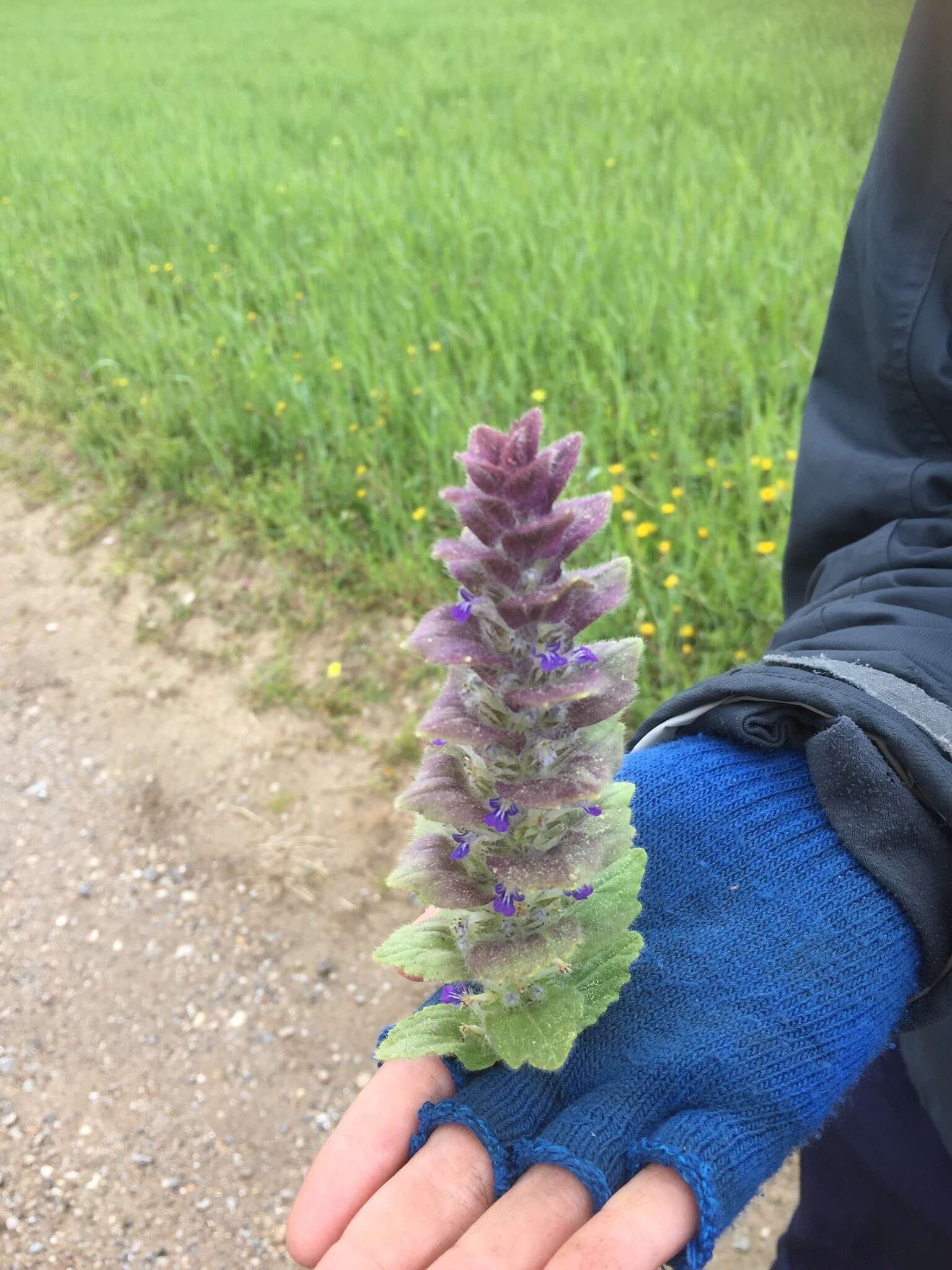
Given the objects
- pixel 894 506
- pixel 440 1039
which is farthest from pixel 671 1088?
pixel 894 506

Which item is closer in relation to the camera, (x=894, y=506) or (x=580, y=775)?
(x=580, y=775)

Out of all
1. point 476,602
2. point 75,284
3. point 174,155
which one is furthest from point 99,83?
point 476,602

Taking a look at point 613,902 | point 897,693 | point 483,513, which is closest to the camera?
point 483,513

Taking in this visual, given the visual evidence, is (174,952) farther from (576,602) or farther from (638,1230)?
(576,602)

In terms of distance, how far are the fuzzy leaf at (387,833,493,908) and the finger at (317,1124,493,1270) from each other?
0.47m

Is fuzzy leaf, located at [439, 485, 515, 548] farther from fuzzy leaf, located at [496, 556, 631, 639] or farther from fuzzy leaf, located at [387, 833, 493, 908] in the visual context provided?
fuzzy leaf, located at [387, 833, 493, 908]

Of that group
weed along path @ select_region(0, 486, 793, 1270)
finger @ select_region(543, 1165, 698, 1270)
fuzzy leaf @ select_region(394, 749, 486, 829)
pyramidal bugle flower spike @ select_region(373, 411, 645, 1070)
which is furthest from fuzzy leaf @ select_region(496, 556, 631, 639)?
weed along path @ select_region(0, 486, 793, 1270)

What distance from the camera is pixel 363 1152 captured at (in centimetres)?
171

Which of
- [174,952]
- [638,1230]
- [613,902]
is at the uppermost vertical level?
[613,902]

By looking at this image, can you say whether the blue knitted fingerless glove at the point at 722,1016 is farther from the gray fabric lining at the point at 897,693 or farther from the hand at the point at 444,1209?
the gray fabric lining at the point at 897,693

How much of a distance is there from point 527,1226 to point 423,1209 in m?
0.18

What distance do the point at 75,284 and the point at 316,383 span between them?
2905mm

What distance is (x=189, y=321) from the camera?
5996mm

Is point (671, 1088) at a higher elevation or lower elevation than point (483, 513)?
lower
